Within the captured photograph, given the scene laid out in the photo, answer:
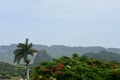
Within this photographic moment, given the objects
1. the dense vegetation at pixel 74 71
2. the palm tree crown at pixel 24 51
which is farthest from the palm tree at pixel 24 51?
the dense vegetation at pixel 74 71

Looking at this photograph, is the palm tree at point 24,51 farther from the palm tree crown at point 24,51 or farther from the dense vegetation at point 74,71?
the dense vegetation at point 74,71

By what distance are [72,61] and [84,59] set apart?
3.14m

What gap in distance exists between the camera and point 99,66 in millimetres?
44062

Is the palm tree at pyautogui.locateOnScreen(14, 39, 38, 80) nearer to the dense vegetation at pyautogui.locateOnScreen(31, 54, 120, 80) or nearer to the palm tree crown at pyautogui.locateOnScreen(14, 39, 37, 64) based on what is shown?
the palm tree crown at pyautogui.locateOnScreen(14, 39, 37, 64)

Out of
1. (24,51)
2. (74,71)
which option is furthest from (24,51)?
(74,71)

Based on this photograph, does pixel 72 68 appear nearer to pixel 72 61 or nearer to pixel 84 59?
pixel 72 61

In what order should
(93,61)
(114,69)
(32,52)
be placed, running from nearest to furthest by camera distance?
(114,69) < (93,61) < (32,52)

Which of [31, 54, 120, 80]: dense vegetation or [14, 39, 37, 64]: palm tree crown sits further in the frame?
[14, 39, 37, 64]: palm tree crown

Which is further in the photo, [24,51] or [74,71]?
[24,51]

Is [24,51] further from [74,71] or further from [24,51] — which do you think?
[74,71]

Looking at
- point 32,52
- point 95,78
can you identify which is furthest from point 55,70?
point 32,52

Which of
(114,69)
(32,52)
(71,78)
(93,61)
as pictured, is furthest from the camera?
(32,52)

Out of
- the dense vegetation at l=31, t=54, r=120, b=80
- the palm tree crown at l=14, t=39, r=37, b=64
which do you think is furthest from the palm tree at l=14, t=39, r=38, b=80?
the dense vegetation at l=31, t=54, r=120, b=80

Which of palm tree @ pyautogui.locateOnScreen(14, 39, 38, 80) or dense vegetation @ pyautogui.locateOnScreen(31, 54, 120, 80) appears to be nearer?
dense vegetation @ pyautogui.locateOnScreen(31, 54, 120, 80)
